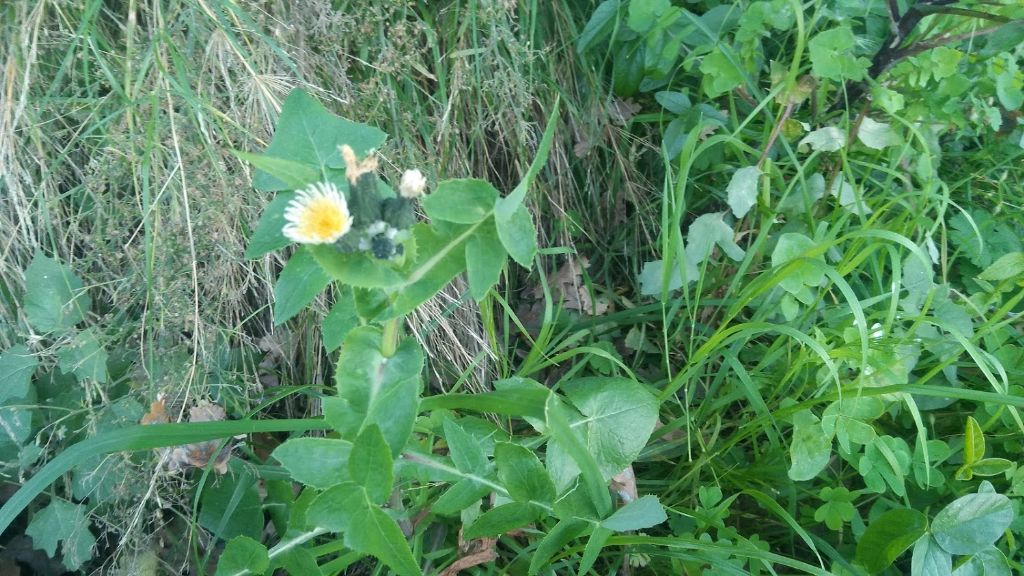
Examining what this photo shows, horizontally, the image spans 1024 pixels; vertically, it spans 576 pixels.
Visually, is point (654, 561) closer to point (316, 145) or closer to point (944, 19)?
point (316, 145)

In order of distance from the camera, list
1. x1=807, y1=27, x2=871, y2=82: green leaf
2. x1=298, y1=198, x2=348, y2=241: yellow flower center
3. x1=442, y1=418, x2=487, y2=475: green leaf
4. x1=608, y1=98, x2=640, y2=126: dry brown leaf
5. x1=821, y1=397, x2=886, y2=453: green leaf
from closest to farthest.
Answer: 1. x1=298, y1=198, x2=348, y2=241: yellow flower center
2. x1=442, y1=418, x2=487, y2=475: green leaf
3. x1=821, y1=397, x2=886, y2=453: green leaf
4. x1=807, y1=27, x2=871, y2=82: green leaf
5. x1=608, y1=98, x2=640, y2=126: dry brown leaf

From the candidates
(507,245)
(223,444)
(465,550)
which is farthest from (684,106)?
(223,444)

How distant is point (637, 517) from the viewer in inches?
36.2

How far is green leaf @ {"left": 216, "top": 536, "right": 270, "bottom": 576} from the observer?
971 millimetres

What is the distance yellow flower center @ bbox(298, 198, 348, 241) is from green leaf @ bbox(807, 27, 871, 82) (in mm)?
1032

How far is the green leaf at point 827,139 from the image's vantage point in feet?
4.69

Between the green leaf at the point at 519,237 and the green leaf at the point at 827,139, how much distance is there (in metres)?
0.88

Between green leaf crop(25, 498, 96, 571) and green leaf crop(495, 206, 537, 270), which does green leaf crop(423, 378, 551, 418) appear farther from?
green leaf crop(25, 498, 96, 571)

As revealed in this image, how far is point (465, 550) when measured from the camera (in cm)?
123

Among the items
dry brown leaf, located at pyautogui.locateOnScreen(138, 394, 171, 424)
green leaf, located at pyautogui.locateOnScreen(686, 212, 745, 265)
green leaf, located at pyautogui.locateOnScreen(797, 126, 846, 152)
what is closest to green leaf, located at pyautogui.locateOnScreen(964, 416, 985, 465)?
green leaf, located at pyautogui.locateOnScreen(686, 212, 745, 265)

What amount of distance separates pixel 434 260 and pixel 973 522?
955 millimetres

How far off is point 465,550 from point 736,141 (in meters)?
0.94

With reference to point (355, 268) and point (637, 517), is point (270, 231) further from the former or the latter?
point (637, 517)

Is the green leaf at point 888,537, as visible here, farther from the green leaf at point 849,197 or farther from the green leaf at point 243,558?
the green leaf at point 243,558
